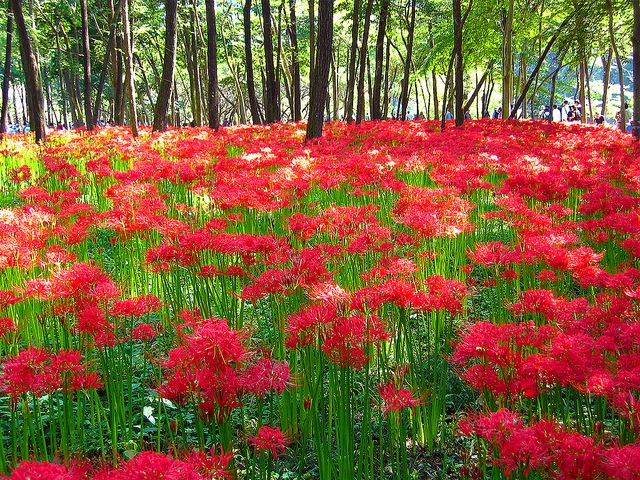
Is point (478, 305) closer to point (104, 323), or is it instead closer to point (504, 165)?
point (504, 165)

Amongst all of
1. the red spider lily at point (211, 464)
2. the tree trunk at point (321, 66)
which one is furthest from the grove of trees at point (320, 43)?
the red spider lily at point (211, 464)

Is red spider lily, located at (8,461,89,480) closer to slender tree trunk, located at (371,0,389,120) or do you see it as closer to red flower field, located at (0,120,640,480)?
red flower field, located at (0,120,640,480)

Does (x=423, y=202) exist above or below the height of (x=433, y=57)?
below

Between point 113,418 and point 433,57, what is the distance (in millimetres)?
18189

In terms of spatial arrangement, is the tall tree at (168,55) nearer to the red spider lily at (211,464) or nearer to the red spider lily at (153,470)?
the red spider lily at (211,464)

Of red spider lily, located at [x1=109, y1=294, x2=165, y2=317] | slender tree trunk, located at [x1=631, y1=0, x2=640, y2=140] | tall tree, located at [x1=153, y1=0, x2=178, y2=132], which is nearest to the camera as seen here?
red spider lily, located at [x1=109, y1=294, x2=165, y2=317]

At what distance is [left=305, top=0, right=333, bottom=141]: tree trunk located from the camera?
37.6 ft

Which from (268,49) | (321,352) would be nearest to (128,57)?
(268,49)

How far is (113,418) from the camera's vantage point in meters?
2.25

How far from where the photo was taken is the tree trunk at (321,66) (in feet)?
37.6

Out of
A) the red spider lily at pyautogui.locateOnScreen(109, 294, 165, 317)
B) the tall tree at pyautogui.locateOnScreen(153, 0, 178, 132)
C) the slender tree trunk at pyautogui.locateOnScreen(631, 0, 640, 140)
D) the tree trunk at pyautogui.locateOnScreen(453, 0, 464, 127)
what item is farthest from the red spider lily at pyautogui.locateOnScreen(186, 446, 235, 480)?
the tall tree at pyautogui.locateOnScreen(153, 0, 178, 132)

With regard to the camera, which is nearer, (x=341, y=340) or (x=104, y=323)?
(x=341, y=340)

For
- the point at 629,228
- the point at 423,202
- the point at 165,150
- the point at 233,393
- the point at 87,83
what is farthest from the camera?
the point at 87,83

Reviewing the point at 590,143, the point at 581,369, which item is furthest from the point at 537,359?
the point at 590,143
